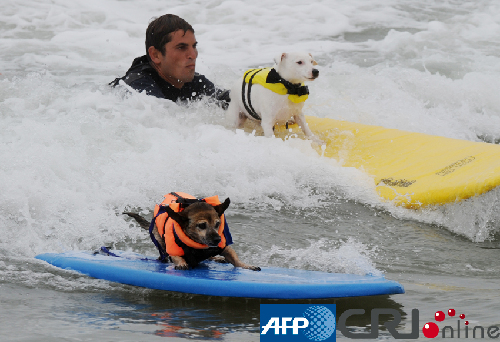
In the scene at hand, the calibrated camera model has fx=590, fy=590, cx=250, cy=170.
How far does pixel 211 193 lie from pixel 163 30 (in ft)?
6.34

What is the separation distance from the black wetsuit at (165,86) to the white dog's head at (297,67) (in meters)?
0.90

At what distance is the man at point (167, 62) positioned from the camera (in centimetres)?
570

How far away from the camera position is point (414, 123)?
7.43 meters

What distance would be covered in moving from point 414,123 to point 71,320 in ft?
19.0

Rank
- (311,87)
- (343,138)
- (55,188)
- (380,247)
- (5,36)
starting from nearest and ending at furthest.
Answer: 1. (380,247)
2. (55,188)
3. (343,138)
4. (311,87)
5. (5,36)

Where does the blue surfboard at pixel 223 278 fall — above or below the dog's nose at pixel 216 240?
below

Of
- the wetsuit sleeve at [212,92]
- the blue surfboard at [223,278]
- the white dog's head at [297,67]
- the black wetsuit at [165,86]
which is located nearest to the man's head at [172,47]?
the black wetsuit at [165,86]

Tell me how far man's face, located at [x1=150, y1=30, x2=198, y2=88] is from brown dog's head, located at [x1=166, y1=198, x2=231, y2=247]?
114 inches

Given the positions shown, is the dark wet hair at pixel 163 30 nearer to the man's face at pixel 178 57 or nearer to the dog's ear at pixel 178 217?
the man's face at pixel 178 57

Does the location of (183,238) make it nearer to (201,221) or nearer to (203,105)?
(201,221)

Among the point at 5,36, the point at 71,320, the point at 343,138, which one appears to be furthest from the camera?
the point at 5,36

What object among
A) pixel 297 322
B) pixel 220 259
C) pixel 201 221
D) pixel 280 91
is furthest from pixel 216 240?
pixel 280 91

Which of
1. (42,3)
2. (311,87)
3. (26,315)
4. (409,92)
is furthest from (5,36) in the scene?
(26,315)

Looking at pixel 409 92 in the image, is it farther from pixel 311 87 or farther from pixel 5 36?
pixel 5 36
